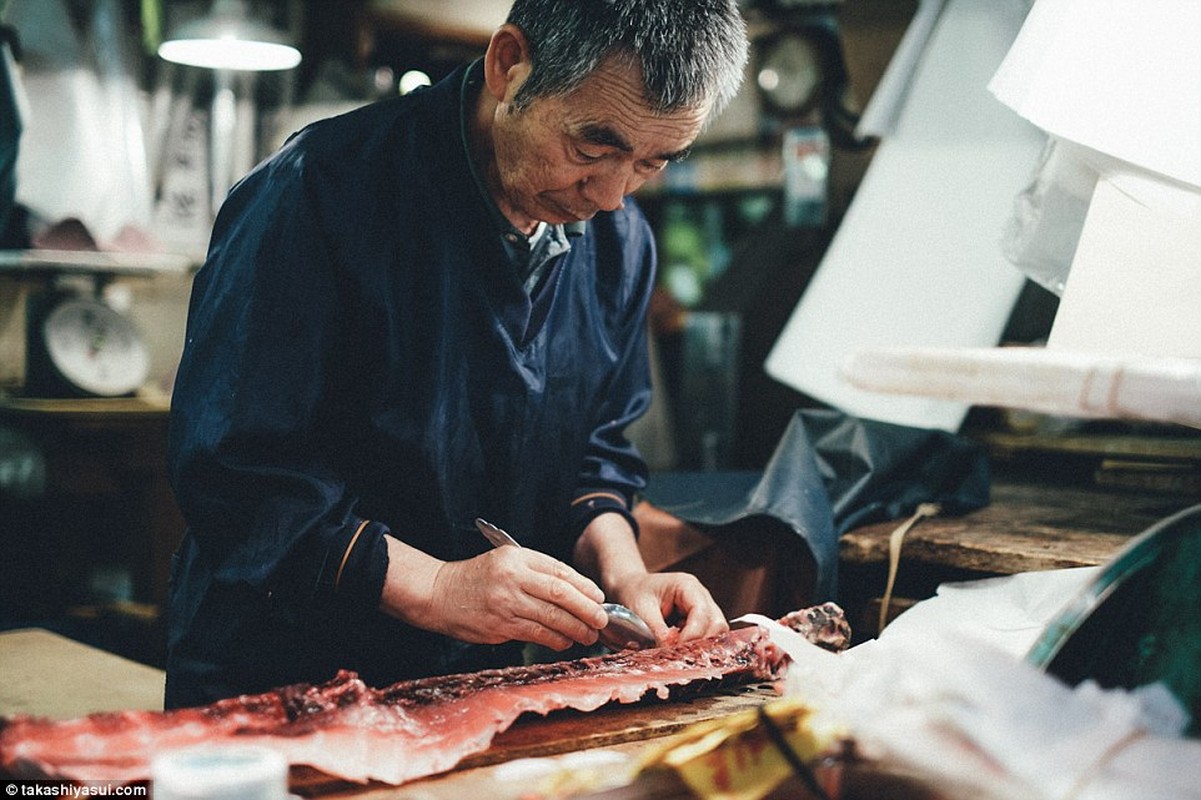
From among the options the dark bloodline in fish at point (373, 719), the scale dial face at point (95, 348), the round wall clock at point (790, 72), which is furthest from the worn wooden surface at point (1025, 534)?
the round wall clock at point (790, 72)

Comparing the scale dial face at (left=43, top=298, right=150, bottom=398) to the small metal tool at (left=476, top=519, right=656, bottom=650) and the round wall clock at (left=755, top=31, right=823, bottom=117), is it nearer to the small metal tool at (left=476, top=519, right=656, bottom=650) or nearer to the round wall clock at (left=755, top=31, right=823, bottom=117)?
the small metal tool at (left=476, top=519, right=656, bottom=650)

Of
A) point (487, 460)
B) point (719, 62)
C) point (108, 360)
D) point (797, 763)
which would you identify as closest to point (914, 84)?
point (719, 62)

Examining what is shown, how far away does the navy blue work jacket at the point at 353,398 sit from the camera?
6.08ft

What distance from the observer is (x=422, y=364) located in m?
2.08

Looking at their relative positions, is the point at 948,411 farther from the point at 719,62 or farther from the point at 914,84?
the point at 719,62

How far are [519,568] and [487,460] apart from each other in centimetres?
47

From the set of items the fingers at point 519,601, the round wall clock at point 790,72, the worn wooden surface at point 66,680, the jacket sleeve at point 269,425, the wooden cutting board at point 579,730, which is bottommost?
the worn wooden surface at point 66,680

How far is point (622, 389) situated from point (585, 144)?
0.90m

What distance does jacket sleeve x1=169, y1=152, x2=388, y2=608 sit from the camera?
1.83 metres

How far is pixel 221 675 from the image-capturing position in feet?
6.72

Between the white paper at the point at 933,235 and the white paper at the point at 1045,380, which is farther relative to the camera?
the white paper at the point at 933,235

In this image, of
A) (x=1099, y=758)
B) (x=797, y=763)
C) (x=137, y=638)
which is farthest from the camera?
(x=137, y=638)

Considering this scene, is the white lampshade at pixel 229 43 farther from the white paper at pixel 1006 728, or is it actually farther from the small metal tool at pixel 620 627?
the white paper at pixel 1006 728

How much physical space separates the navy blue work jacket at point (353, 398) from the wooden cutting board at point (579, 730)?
0.45m
